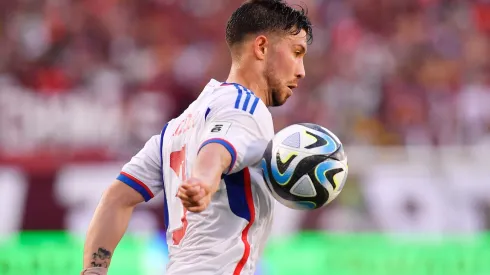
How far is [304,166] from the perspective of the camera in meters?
3.75

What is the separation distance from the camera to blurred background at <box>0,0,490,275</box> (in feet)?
30.8

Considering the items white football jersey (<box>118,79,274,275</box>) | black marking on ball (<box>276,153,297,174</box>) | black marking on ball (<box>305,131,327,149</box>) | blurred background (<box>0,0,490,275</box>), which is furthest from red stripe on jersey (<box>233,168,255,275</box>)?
blurred background (<box>0,0,490,275</box>)

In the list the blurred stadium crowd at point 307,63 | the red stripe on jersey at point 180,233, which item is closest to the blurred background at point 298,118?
the blurred stadium crowd at point 307,63

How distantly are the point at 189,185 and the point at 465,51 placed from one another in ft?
34.3

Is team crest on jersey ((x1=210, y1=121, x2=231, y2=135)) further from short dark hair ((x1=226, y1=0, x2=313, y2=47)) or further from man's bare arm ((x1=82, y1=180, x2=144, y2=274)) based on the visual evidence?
man's bare arm ((x1=82, y1=180, x2=144, y2=274))

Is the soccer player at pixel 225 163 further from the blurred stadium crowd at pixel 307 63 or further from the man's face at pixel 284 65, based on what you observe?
the blurred stadium crowd at pixel 307 63

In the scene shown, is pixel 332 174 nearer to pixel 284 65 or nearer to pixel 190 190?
pixel 284 65

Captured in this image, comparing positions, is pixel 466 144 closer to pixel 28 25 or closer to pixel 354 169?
pixel 354 169

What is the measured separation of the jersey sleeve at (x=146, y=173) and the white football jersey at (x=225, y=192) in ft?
0.53

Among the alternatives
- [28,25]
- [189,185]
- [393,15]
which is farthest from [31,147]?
[189,185]

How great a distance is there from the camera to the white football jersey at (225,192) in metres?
3.66

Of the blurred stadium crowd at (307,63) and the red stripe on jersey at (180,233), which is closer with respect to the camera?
the red stripe on jersey at (180,233)

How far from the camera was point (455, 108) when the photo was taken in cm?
1186

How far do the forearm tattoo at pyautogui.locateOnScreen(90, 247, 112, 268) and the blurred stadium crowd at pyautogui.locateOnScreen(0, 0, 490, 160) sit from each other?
6856mm
